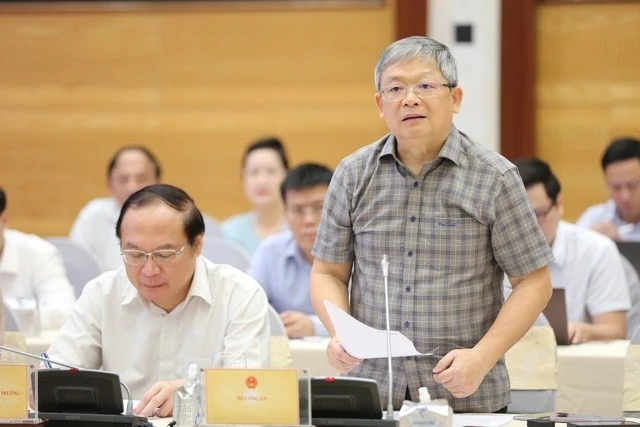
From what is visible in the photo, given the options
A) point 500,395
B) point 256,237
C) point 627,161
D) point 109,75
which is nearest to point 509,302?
point 500,395

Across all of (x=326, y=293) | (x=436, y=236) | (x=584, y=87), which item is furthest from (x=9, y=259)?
(x=584, y=87)

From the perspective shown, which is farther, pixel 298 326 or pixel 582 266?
pixel 582 266

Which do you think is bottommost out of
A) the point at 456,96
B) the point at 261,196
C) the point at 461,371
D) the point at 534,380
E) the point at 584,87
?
the point at 534,380

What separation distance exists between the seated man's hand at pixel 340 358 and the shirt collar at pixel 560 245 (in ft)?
7.27

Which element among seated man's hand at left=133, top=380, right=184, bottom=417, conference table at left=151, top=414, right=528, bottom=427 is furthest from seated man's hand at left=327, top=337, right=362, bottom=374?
seated man's hand at left=133, top=380, right=184, bottom=417

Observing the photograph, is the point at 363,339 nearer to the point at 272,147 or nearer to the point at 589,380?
the point at 589,380

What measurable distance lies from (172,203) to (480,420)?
102 centimetres

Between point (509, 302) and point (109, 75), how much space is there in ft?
17.9

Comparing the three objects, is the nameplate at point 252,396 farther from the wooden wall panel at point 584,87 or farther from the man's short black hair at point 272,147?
the wooden wall panel at point 584,87

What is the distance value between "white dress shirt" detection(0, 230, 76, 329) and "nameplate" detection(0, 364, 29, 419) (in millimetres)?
2528

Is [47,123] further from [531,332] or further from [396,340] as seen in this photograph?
[396,340]

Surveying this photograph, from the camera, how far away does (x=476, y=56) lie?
7.05 m

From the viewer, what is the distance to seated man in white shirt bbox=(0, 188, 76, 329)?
5.18 meters

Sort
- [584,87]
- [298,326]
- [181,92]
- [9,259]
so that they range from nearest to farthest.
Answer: [298,326] < [9,259] < [584,87] < [181,92]
